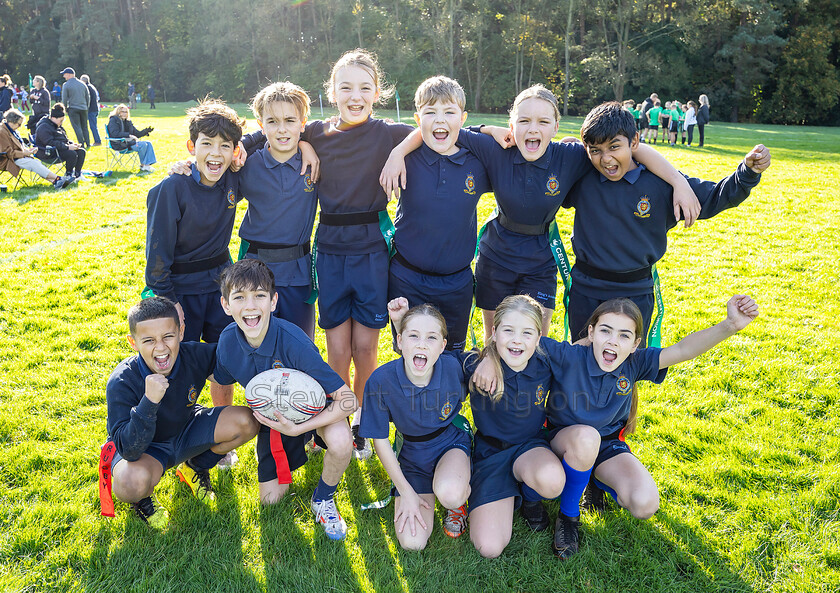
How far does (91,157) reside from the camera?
1282 centimetres

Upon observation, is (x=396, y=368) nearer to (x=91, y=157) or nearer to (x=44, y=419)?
(x=44, y=419)

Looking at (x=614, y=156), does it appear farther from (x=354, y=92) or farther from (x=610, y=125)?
(x=354, y=92)

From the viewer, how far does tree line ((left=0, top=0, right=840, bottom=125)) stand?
3306 centimetres

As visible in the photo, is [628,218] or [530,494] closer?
[530,494]

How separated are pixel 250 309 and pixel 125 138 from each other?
10.3 meters

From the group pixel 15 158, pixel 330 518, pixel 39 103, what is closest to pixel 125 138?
pixel 15 158

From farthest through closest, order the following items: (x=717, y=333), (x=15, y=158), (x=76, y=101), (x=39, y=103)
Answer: (x=76, y=101), (x=39, y=103), (x=15, y=158), (x=717, y=333)

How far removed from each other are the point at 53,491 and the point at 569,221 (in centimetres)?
695

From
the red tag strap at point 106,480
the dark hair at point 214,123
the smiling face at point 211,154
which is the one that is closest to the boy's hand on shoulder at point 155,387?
the red tag strap at point 106,480

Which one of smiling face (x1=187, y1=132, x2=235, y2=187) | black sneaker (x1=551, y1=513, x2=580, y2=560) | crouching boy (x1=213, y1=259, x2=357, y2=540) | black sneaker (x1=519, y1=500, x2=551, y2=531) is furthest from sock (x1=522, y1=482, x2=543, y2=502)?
smiling face (x1=187, y1=132, x2=235, y2=187)

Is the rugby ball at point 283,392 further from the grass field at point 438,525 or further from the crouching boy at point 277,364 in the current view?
the grass field at point 438,525

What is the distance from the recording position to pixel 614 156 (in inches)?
117

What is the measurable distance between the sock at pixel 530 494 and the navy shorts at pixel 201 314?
1.90 metres

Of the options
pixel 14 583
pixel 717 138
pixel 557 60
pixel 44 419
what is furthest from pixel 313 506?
pixel 557 60
